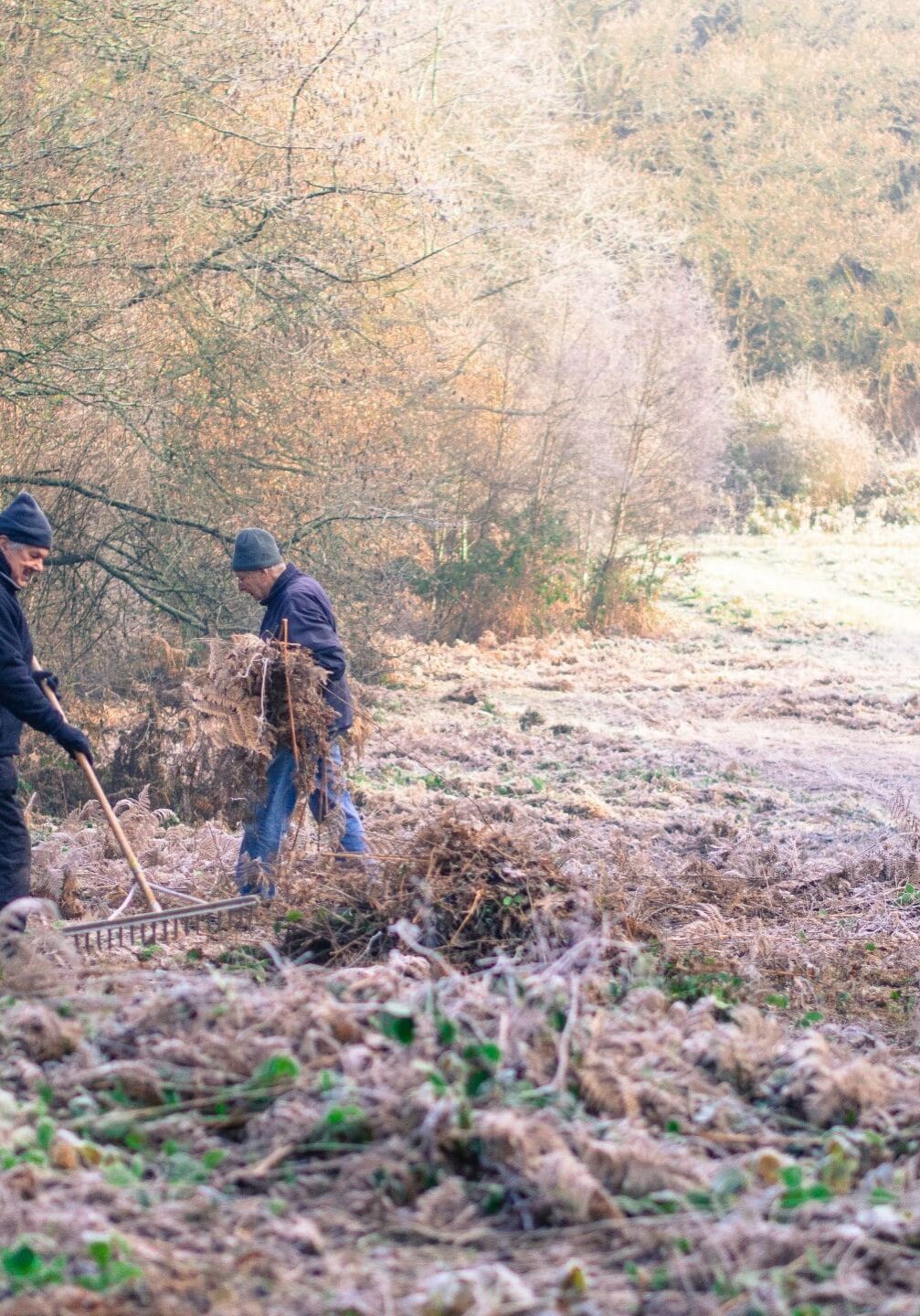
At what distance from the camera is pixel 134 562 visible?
12.5 metres

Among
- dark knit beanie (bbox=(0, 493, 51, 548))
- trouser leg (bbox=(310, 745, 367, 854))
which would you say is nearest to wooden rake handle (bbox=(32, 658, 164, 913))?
dark knit beanie (bbox=(0, 493, 51, 548))

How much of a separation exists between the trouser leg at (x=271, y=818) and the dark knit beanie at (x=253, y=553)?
0.89 meters

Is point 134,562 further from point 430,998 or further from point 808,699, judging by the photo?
point 430,998

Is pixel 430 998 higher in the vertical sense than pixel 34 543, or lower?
lower

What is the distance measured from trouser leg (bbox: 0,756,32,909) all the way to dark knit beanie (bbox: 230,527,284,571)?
1476 millimetres

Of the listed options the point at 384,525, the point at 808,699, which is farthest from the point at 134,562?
the point at 808,699

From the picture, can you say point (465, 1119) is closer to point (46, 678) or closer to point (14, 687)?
point (14, 687)

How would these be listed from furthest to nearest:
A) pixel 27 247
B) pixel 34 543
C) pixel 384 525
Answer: pixel 384 525 < pixel 27 247 < pixel 34 543

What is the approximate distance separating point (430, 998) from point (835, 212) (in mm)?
43001

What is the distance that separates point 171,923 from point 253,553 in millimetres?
1760

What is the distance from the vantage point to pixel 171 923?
6.72 meters

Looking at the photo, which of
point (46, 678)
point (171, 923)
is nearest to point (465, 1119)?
point (171, 923)

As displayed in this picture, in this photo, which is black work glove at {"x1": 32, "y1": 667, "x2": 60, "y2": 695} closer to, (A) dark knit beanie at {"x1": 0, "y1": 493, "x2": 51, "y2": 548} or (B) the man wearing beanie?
Result: (B) the man wearing beanie

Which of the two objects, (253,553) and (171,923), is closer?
(171,923)
